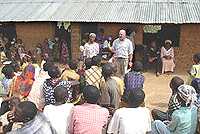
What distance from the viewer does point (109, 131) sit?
4730 millimetres

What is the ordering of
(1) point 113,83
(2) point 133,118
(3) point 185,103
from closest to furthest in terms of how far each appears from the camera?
(2) point 133,118, (3) point 185,103, (1) point 113,83

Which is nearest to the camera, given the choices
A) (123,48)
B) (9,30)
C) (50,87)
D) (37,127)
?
(37,127)

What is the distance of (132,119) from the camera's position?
4582 mm

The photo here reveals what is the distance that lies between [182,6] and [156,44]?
5.28 ft

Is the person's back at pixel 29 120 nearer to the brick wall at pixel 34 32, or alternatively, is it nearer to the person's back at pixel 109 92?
the person's back at pixel 109 92

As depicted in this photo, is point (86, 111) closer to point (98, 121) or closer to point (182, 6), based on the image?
point (98, 121)

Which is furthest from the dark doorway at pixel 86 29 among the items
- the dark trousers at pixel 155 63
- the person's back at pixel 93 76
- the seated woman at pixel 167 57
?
the person's back at pixel 93 76

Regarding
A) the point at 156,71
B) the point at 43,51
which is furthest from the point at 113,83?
the point at 43,51

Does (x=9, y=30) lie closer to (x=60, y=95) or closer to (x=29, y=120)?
(x=60, y=95)

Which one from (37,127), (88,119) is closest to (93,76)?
(88,119)

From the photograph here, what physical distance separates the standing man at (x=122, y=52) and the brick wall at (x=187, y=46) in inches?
154

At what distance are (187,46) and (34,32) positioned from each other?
574 centimetres

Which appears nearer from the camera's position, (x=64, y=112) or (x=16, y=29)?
(x=64, y=112)

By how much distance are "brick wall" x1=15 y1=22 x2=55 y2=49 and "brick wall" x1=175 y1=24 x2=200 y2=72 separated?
187 inches
